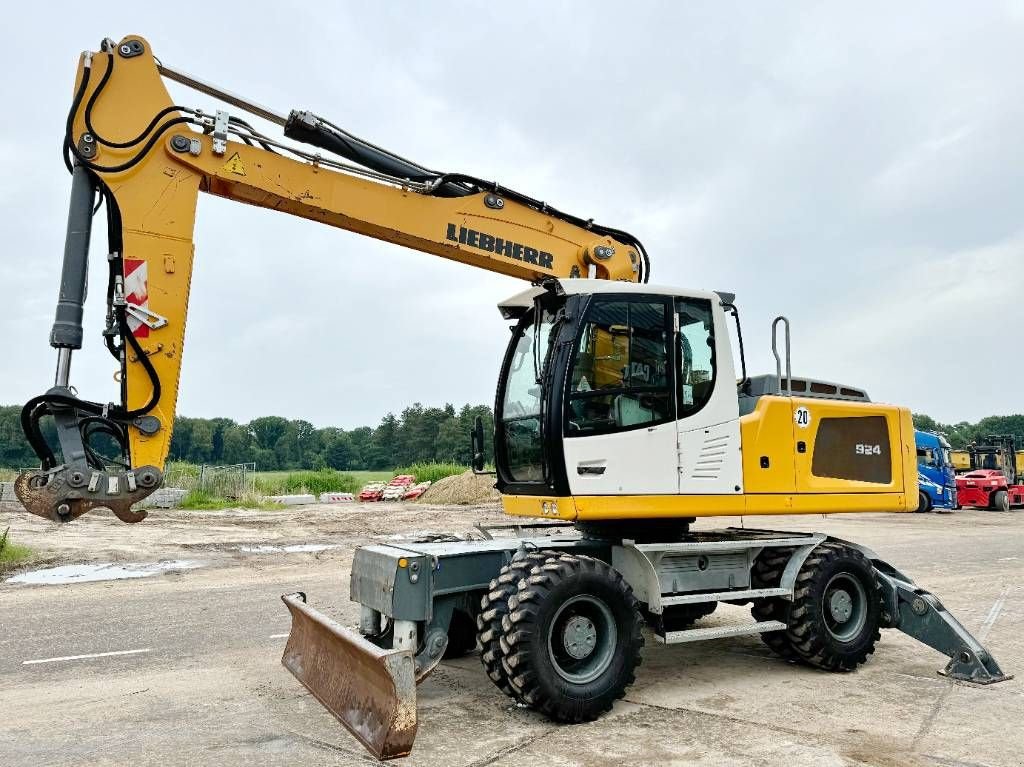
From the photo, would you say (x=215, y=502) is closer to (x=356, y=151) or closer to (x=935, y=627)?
(x=356, y=151)

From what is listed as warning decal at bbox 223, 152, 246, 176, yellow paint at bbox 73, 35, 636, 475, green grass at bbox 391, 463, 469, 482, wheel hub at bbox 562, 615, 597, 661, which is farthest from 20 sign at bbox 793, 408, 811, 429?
green grass at bbox 391, 463, 469, 482

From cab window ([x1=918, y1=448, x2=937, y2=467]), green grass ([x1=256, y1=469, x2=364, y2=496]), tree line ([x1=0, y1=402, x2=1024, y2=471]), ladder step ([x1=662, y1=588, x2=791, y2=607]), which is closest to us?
ladder step ([x1=662, y1=588, x2=791, y2=607])

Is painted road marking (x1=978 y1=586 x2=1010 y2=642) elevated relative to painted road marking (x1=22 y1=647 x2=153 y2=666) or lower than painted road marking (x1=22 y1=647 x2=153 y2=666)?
elevated

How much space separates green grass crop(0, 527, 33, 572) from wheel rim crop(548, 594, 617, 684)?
9734 mm

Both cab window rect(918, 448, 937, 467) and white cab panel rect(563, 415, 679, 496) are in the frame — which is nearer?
white cab panel rect(563, 415, 679, 496)

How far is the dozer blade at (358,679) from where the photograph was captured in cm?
420

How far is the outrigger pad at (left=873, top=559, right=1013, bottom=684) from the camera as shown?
6027 millimetres

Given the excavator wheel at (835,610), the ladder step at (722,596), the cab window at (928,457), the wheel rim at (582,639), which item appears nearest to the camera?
the wheel rim at (582,639)

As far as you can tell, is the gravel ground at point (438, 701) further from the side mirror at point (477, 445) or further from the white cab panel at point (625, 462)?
the side mirror at point (477, 445)

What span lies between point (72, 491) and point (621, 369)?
384cm

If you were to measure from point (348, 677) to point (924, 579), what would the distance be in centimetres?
949

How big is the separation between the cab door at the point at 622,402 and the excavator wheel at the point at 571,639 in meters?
0.67

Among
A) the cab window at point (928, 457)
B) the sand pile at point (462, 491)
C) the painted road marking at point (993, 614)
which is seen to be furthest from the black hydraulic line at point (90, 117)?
the cab window at point (928, 457)

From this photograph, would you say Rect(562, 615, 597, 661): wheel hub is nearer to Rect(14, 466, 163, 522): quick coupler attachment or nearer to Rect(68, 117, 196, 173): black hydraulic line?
Rect(14, 466, 163, 522): quick coupler attachment
